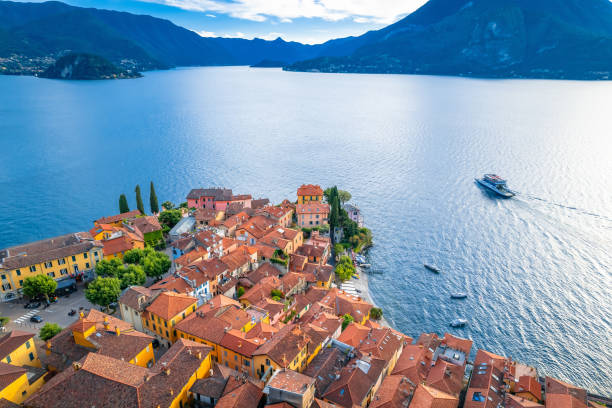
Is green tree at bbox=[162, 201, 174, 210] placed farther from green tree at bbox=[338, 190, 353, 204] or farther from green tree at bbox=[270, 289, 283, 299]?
green tree at bbox=[270, 289, 283, 299]

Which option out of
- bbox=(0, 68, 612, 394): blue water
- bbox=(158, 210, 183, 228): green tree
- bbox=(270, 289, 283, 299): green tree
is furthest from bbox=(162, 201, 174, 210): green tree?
bbox=(270, 289, 283, 299): green tree

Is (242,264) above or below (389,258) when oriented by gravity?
above

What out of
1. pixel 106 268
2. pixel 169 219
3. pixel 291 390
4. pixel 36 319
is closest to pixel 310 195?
pixel 169 219

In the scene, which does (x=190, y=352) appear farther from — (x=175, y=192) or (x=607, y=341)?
(x=175, y=192)

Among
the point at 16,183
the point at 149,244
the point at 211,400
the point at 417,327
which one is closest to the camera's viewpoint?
the point at 211,400

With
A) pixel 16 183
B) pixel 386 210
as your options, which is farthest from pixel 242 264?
pixel 16 183

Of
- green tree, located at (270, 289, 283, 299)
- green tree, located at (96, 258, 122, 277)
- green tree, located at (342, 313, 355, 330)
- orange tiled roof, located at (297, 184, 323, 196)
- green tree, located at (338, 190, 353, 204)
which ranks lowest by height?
green tree, located at (342, 313, 355, 330)

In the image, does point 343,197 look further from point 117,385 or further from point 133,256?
point 117,385
